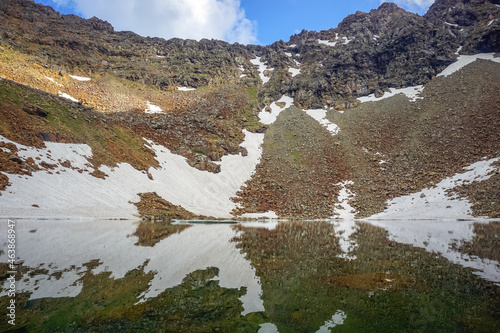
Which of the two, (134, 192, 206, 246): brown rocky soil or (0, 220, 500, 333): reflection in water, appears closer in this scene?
(0, 220, 500, 333): reflection in water

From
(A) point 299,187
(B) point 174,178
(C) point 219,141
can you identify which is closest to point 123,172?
(B) point 174,178

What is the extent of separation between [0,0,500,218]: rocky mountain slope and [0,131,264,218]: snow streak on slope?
21 centimetres

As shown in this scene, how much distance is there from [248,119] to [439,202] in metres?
50.5

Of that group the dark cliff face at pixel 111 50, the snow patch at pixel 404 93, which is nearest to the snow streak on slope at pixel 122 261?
the dark cliff face at pixel 111 50

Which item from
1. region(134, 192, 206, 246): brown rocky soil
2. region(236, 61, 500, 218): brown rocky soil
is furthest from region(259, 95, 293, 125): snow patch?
region(134, 192, 206, 246): brown rocky soil

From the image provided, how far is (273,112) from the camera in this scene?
82.9m

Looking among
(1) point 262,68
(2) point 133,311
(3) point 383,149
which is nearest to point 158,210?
(2) point 133,311

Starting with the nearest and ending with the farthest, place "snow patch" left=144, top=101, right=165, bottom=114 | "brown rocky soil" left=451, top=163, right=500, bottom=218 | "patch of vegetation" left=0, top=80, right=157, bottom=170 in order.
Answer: "patch of vegetation" left=0, top=80, right=157, bottom=170 → "brown rocky soil" left=451, top=163, right=500, bottom=218 → "snow patch" left=144, top=101, right=165, bottom=114

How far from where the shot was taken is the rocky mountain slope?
1407 inches

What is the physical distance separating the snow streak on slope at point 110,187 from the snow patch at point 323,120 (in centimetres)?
2900

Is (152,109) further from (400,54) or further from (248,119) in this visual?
(400,54)

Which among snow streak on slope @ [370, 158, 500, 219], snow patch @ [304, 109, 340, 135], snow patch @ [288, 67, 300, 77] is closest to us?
snow streak on slope @ [370, 158, 500, 219]

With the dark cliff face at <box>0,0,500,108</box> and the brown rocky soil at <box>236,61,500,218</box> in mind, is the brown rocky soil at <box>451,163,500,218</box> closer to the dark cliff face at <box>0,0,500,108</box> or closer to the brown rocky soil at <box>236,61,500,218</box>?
the brown rocky soil at <box>236,61,500,218</box>

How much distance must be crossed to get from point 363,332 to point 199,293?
4.14 meters
